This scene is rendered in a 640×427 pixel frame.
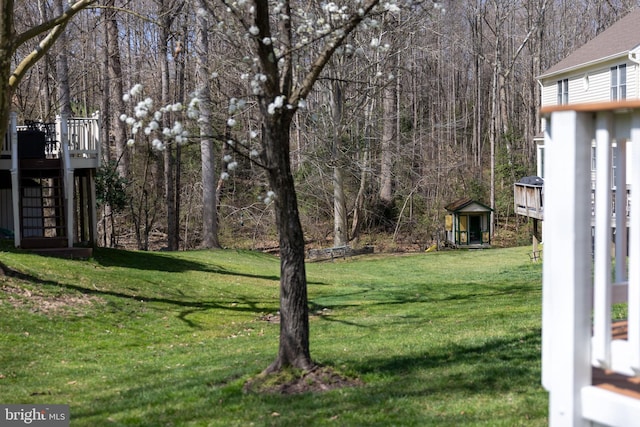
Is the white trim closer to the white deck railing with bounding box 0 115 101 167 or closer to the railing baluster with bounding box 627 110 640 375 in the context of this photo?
the railing baluster with bounding box 627 110 640 375

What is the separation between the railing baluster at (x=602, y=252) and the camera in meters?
3.04

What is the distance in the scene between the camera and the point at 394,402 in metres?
5.85

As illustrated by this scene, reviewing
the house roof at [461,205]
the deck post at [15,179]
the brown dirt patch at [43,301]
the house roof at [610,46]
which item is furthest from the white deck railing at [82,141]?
the house roof at [461,205]

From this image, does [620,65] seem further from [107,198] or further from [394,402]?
[394,402]

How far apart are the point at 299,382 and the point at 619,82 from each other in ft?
65.3

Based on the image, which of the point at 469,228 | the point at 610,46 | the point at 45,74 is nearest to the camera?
the point at 610,46

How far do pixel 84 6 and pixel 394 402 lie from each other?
9346 mm

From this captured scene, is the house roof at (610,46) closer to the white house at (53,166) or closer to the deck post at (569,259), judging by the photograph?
the white house at (53,166)

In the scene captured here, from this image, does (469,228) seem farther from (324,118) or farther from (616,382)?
(616,382)

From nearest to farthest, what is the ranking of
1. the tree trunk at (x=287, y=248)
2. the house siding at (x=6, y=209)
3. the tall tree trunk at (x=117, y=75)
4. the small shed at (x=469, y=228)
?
1. the tree trunk at (x=287, y=248)
2. the house siding at (x=6, y=209)
3. the tall tree trunk at (x=117, y=75)
4. the small shed at (x=469, y=228)

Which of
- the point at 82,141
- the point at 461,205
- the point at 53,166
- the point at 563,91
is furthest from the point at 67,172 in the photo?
the point at 461,205

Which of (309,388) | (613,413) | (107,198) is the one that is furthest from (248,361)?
(107,198)

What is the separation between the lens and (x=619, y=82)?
2328 centimetres

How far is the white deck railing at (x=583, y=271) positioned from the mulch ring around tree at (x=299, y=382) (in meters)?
3.56
